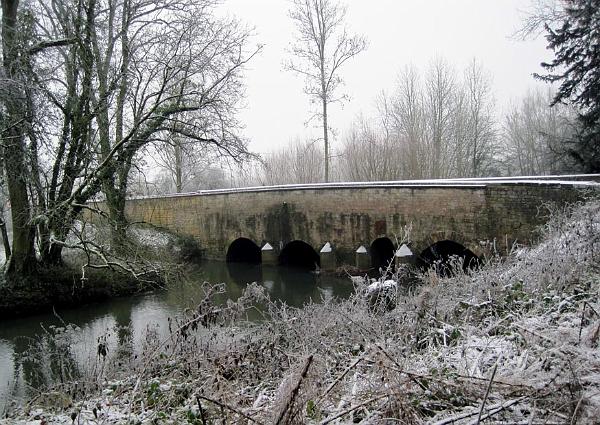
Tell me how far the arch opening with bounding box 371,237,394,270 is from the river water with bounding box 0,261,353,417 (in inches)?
50.4

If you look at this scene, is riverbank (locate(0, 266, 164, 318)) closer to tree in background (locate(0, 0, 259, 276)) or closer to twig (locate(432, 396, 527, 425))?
tree in background (locate(0, 0, 259, 276))

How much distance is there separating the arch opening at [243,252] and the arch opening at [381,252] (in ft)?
18.4

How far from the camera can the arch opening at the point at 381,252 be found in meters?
15.0

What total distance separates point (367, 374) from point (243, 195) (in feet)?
49.7

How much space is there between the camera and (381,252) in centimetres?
1570

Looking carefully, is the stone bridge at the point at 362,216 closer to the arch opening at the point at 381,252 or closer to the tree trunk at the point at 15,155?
the arch opening at the point at 381,252

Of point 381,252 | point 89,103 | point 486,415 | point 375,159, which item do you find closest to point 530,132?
point 375,159

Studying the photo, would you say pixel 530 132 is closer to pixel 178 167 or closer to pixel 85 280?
pixel 178 167

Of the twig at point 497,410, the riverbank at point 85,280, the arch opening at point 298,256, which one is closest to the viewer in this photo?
the twig at point 497,410

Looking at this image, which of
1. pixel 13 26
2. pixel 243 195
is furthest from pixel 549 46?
pixel 13 26

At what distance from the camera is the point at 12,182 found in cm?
1097

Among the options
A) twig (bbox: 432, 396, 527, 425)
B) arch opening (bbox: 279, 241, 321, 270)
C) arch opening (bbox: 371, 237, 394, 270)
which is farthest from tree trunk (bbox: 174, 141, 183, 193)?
twig (bbox: 432, 396, 527, 425)

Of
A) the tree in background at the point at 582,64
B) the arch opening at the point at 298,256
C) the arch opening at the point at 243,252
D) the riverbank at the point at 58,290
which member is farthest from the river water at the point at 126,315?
the tree in background at the point at 582,64

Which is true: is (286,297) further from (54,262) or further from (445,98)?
(445,98)
